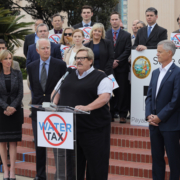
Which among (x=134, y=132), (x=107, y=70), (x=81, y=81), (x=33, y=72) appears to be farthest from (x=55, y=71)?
(x=134, y=132)

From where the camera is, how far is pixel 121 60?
7.69 m

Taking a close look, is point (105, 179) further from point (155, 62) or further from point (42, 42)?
point (155, 62)

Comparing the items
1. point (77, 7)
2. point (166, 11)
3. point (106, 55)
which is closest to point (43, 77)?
point (106, 55)

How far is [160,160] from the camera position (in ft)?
16.3

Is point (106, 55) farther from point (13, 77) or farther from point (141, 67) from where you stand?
point (13, 77)

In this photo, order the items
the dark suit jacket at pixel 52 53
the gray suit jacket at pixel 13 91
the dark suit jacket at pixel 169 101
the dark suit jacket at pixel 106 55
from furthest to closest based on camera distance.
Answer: the dark suit jacket at pixel 106 55, the dark suit jacket at pixel 52 53, the gray suit jacket at pixel 13 91, the dark suit jacket at pixel 169 101

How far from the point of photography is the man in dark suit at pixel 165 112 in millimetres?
4766

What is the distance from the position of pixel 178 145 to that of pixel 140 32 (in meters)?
3.30

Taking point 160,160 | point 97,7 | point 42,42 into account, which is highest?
point 97,7

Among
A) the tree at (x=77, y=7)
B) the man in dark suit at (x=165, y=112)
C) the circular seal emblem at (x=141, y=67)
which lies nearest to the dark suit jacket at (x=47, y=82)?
the man in dark suit at (x=165, y=112)

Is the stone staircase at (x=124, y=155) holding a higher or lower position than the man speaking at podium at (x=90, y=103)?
lower

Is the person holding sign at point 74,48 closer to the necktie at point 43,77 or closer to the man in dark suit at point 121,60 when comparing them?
the man in dark suit at point 121,60

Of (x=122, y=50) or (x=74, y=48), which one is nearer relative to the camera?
(x=74, y=48)

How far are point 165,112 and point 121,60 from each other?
3108 mm
